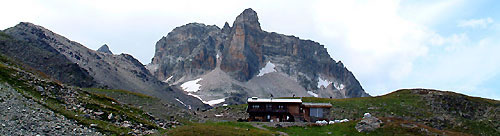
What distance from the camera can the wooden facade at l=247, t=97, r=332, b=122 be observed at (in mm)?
75562

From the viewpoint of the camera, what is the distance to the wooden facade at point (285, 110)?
75562 millimetres

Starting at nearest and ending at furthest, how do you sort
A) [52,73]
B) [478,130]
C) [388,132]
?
[388,132] < [478,130] < [52,73]

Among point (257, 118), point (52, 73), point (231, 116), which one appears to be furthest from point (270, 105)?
point (52, 73)

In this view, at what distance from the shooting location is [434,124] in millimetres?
72938

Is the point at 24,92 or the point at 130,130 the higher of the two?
the point at 24,92

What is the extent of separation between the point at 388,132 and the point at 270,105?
31.9 metres

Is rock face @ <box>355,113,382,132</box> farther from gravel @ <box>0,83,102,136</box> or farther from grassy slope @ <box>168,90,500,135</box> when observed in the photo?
gravel @ <box>0,83,102,136</box>

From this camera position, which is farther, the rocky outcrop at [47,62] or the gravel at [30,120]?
the rocky outcrop at [47,62]

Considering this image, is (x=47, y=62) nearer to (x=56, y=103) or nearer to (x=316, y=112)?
(x=316, y=112)

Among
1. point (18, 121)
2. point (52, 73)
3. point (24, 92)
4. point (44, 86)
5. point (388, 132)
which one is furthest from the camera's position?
point (52, 73)

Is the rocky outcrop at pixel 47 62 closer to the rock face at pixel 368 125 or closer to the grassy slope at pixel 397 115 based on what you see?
the grassy slope at pixel 397 115

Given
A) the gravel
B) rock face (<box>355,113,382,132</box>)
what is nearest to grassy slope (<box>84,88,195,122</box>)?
rock face (<box>355,113,382,132</box>)

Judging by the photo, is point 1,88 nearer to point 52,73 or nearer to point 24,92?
point 24,92

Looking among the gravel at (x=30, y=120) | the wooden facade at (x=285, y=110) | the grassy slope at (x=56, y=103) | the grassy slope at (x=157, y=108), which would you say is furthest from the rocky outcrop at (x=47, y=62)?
the gravel at (x=30, y=120)
